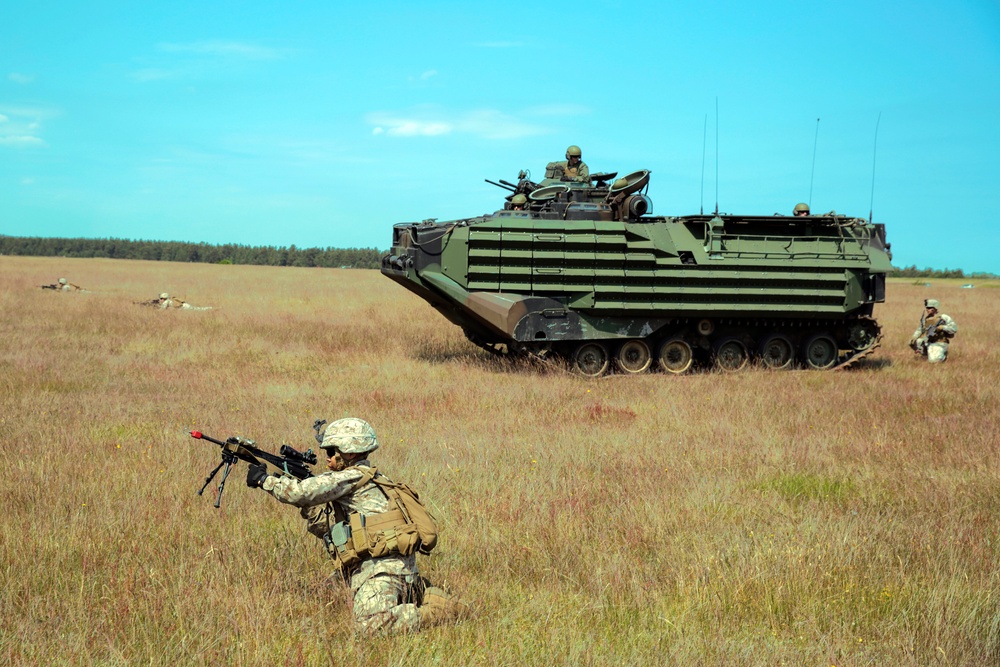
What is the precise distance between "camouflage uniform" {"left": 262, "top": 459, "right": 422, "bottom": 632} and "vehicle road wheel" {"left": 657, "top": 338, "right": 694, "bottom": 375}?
10.7 m

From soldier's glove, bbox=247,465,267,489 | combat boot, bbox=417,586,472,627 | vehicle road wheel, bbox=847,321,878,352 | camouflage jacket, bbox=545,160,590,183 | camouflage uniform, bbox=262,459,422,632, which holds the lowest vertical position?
combat boot, bbox=417,586,472,627

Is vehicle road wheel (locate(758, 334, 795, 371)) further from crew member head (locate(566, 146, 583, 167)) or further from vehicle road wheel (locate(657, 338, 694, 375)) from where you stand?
crew member head (locate(566, 146, 583, 167))

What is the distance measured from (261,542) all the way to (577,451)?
3.67 m

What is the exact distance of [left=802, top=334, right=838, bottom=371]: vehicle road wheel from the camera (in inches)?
630

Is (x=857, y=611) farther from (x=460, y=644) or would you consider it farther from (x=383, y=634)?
(x=383, y=634)

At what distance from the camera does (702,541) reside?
6512mm

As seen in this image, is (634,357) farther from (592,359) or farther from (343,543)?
(343,543)

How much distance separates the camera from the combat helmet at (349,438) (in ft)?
16.6

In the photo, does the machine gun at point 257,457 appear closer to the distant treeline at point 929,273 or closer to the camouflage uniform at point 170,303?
the camouflage uniform at point 170,303

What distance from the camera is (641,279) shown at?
581 inches

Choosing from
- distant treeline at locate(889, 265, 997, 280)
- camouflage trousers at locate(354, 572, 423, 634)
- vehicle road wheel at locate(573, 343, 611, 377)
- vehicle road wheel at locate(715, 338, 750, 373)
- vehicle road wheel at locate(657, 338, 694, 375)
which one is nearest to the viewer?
camouflage trousers at locate(354, 572, 423, 634)

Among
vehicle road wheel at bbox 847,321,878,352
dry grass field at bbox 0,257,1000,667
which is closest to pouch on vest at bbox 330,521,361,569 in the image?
dry grass field at bbox 0,257,1000,667

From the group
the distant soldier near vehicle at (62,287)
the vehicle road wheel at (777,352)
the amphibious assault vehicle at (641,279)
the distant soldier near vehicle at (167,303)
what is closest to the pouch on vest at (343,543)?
the amphibious assault vehicle at (641,279)

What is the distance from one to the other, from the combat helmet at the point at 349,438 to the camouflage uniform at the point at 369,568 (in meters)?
0.11
